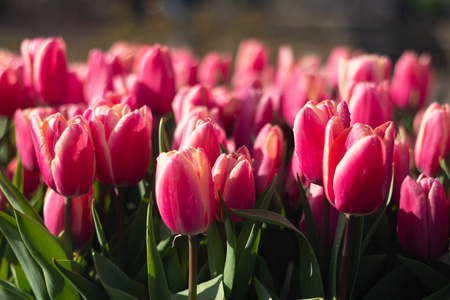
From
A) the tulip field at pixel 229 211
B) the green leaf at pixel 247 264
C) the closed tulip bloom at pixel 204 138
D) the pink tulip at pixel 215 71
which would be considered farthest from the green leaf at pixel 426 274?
the pink tulip at pixel 215 71

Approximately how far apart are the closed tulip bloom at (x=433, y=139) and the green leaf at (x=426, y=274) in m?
0.25

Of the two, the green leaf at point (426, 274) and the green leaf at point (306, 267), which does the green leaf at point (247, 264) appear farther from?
the green leaf at point (426, 274)

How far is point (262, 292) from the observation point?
2.65 ft

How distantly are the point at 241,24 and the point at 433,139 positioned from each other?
30.9ft

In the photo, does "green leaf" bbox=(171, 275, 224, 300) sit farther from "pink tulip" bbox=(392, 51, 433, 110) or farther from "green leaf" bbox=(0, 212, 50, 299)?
"pink tulip" bbox=(392, 51, 433, 110)

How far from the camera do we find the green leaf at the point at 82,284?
0.80 metres

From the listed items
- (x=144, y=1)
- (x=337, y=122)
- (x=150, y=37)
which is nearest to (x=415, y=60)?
(x=337, y=122)

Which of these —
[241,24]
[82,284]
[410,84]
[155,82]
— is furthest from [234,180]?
[241,24]

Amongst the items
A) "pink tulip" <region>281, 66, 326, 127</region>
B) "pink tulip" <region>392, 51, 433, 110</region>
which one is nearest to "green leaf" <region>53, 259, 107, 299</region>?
"pink tulip" <region>281, 66, 326, 127</region>

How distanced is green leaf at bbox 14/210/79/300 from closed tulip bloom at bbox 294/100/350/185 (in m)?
0.39

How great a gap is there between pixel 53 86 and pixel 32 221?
23.6 inches

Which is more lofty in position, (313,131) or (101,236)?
(313,131)

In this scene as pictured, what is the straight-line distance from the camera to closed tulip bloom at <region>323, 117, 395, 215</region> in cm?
71

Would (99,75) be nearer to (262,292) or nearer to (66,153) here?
(66,153)
